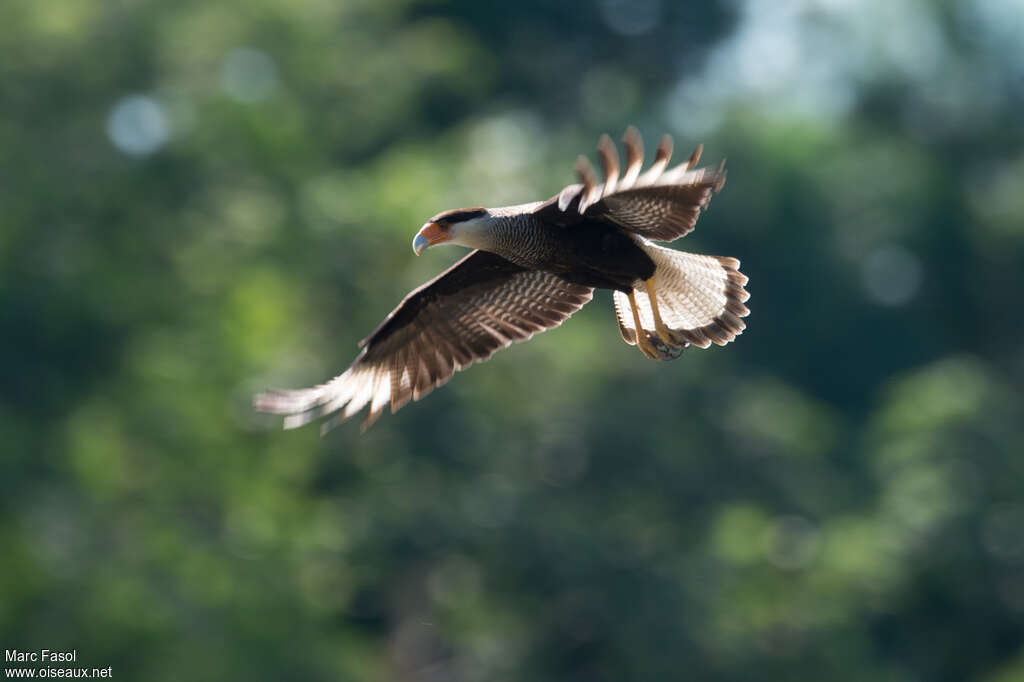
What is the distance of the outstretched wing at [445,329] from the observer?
8062mm

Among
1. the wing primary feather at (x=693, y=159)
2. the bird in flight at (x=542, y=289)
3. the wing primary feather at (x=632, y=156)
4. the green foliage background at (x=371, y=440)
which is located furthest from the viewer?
the green foliage background at (x=371, y=440)

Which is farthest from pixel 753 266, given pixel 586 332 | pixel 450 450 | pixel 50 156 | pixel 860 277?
pixel 50 156

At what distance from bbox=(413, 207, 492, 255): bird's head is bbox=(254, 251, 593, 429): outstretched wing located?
1.75 ft

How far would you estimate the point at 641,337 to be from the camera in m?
8.00

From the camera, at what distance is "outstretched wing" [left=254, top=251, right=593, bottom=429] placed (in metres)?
8.06

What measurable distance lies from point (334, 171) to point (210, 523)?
948 cm

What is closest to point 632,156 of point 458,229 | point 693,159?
point 693,159

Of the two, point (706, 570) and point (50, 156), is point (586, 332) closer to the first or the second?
point (706, 570)

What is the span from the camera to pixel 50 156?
1959 cm

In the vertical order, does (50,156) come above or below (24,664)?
above

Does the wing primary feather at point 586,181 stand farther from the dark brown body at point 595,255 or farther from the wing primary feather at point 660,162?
the dark brown body at point 595,255

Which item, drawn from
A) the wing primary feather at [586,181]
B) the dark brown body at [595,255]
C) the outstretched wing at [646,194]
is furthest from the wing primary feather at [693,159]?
the dark brown body at [595,255]

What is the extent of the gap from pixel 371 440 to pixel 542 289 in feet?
35.5

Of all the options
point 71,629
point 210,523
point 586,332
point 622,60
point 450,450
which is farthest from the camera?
point 622,60
